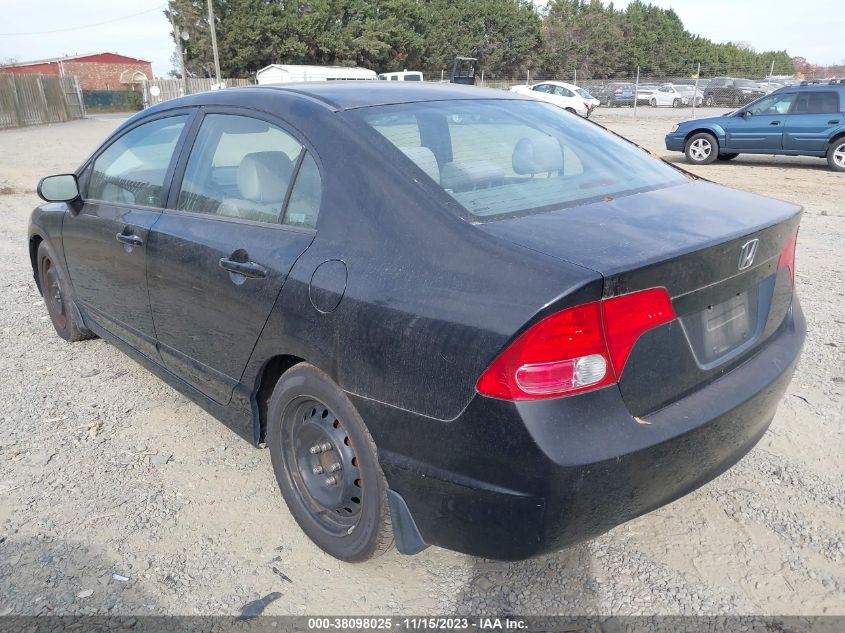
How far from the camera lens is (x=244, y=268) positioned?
100 inches

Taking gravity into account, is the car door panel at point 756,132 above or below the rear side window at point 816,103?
below

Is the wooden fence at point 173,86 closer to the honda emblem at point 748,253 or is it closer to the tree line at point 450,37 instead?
the tree line at point 450,37

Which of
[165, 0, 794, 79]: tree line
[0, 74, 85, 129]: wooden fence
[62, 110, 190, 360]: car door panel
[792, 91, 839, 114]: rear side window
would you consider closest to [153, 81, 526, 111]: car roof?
[62, 110, 190, 360]: car door panel

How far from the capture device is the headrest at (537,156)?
2604 mm

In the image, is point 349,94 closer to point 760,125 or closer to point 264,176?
point 264,176

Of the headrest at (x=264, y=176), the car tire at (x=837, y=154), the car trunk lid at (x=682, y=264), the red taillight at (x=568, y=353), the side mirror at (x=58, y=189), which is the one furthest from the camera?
the car tire at (x=837, y=154)

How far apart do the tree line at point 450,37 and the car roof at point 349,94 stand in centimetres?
4518

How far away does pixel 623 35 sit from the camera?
65.5m

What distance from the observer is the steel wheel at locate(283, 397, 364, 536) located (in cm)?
235

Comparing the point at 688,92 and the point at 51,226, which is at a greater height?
the point at 51,226

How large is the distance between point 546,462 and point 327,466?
100 cm

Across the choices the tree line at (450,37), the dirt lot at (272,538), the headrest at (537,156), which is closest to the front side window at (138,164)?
the dirt lot at (272,538)

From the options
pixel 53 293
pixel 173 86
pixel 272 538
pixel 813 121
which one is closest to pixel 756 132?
pixel 813 121

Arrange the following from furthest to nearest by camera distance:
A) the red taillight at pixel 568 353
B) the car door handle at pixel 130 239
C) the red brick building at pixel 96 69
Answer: the red brick building at pixel 96 69 < the car door handle at pixel 130 239 < the red taillight at pixel 568 353
